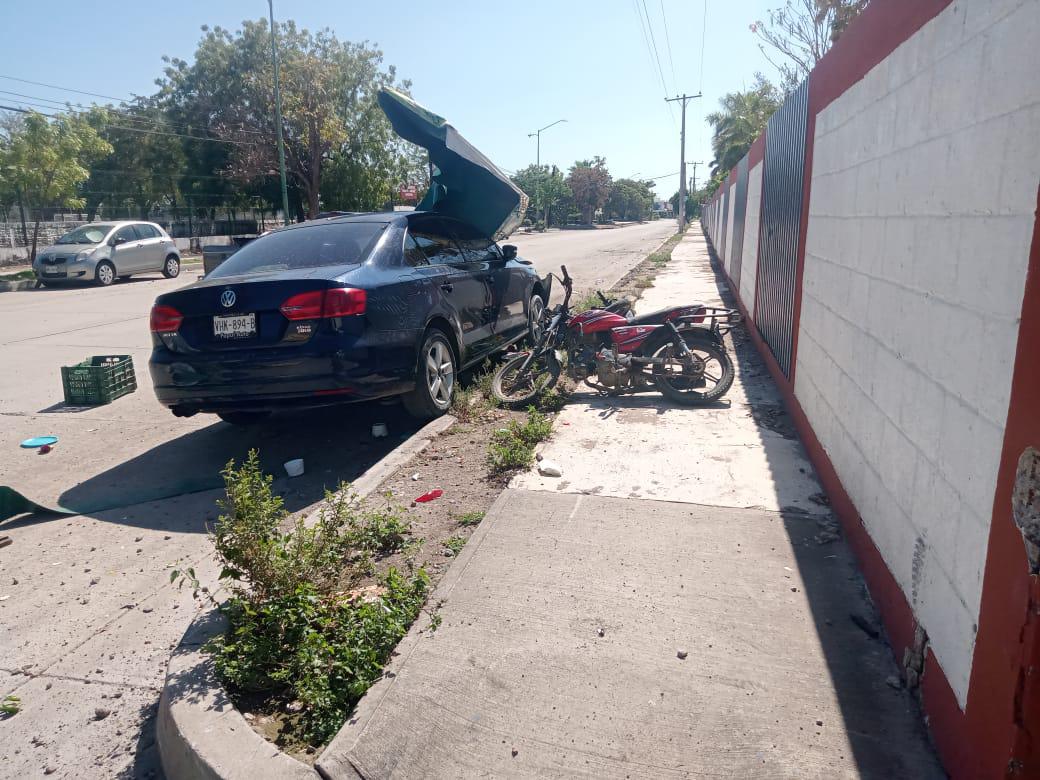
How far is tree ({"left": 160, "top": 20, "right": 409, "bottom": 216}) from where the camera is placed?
121 feet

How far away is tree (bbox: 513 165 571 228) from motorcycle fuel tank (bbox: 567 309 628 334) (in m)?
68.3

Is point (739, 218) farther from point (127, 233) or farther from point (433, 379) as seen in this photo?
point (127, 233)

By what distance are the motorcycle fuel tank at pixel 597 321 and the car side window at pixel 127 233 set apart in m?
18.0

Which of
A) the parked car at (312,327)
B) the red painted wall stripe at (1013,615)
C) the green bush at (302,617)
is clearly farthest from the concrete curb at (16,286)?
the red painted wall stripe at (1013,615)

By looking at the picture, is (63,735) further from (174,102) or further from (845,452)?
(174,102)

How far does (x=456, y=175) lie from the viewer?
888 cm

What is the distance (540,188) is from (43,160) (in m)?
57.0

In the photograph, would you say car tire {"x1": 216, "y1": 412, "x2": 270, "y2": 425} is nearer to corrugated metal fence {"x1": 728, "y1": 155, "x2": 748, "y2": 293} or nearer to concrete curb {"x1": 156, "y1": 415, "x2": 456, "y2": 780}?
concrete curb {"x1": 156, "y1": 415, "x2": 456, "y2": 780}

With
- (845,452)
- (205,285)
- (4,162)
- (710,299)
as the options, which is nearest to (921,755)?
(845,452)

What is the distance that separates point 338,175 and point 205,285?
1488 inches

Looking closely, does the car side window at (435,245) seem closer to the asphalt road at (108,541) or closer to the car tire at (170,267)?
the asphalt road at (108,541)

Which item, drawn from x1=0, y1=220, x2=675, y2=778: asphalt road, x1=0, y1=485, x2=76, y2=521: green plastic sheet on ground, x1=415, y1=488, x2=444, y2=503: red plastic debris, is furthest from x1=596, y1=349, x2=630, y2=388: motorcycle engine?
x1=0, y1=485, x2=76, y2=521: green plastic sheet on ground

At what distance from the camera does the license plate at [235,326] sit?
5.32 m

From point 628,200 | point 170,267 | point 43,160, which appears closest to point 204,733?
point 170,267
